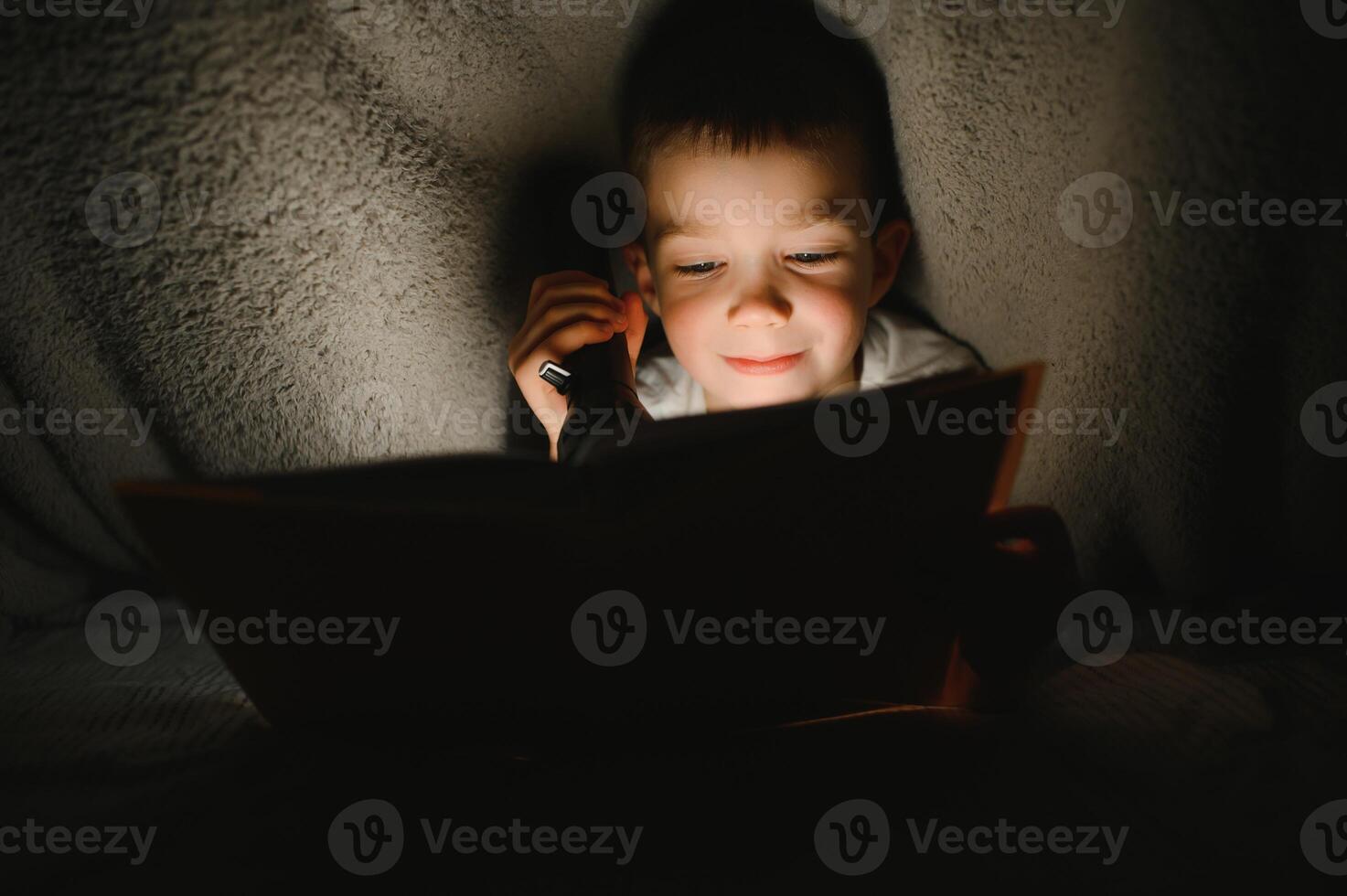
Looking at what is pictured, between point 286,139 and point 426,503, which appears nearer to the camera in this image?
point 426,503

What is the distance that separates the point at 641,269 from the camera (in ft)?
2.98

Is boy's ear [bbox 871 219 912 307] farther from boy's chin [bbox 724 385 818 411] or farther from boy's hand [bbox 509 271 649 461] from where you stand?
boy's hand [bbox 509 271 649 461]

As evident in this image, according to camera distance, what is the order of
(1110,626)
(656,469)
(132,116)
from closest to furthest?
(656,469)
(132,116)
(1110,626)

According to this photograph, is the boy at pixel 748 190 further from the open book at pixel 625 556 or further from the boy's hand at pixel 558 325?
the open book at pixel 625 556

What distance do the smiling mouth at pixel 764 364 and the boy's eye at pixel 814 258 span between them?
0.32ft

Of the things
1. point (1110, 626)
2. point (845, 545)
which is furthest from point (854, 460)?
point (1110, 626)

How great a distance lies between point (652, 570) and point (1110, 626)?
17.7 inches

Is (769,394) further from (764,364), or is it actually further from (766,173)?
(766,173)

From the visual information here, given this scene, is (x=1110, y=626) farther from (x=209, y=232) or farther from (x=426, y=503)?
(x=209, y=232)

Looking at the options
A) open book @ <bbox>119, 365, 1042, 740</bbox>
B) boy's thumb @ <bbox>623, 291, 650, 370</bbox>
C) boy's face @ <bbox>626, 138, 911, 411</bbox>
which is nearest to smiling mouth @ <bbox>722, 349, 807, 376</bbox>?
boy's face @ <bbox>626, 138, 911, 411</bbox>

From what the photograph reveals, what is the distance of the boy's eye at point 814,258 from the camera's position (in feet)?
2.48

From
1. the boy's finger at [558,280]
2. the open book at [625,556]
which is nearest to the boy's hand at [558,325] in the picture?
the boy's finger at [558,280]

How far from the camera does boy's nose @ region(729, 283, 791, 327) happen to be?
0.73 m

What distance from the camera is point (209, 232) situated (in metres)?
0.59
